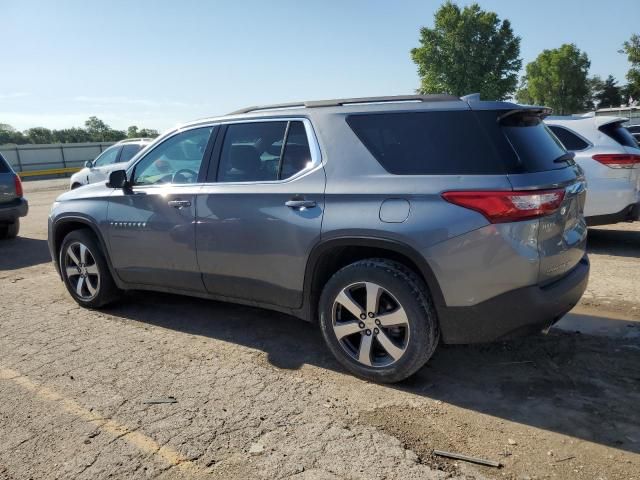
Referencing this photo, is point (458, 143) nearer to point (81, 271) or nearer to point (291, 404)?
point (291, 404)

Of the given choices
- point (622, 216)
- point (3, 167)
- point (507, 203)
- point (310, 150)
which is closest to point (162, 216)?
point (310, 150)

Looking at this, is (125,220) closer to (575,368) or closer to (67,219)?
(67,219)

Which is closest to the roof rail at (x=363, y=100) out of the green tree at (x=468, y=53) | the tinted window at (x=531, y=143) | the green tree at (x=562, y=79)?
the tinted window at (x=531, y=143)

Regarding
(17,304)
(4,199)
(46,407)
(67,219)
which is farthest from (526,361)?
(4,199)

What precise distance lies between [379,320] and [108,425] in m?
1.71

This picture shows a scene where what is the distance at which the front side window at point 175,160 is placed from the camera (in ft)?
14.3

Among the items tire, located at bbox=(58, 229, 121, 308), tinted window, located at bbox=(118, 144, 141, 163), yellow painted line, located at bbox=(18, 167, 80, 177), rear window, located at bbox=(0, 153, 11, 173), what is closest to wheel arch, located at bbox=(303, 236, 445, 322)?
tire, located at bbox=(58, 229, 121, 308)

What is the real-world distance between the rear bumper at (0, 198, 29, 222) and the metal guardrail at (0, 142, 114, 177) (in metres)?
27.0

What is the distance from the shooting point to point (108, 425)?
3.05 metres

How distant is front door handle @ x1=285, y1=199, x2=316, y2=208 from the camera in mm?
3547

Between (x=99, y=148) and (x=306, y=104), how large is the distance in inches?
1580

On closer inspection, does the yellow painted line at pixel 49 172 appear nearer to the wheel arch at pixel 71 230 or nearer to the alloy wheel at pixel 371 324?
the wheel arch at pixel 71 230

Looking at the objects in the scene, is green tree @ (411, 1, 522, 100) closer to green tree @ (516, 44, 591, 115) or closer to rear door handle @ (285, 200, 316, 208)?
green tree @ (516, 44, 591, 115)

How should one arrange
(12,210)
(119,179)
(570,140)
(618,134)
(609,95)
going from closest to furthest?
1. (119,179)
2. (618,134)
3. (570,140)
4. (12,210)
5. (609,95)
